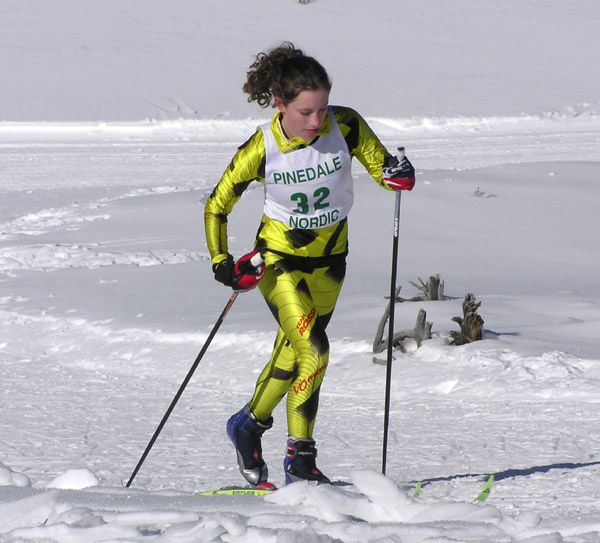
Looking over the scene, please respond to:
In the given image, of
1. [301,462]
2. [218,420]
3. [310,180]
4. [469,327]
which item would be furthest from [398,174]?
[469,327]

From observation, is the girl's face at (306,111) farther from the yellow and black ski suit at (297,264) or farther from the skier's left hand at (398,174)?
→ the skier's left hand at (398,174)

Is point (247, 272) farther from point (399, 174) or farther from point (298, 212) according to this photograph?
point (399, 174)

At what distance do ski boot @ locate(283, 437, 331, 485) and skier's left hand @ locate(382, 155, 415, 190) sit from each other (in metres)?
1.08

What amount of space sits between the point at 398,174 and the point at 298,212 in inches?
16.9

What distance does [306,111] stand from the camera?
13.1 feet

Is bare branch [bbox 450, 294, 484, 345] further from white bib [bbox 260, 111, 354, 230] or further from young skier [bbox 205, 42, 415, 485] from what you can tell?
white bib [bbox 260, 111, 354, 230]

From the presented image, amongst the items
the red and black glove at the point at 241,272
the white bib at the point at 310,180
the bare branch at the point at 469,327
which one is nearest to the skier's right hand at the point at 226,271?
the red and black glove at the point at 241,272

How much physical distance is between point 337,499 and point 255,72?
1800 millimetres

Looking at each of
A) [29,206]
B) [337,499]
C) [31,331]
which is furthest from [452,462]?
[29,206]

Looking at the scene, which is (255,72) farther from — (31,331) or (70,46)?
(70,46)

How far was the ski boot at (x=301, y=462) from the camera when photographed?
4.08m

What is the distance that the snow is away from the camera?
314 cm

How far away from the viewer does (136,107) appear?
27562mm

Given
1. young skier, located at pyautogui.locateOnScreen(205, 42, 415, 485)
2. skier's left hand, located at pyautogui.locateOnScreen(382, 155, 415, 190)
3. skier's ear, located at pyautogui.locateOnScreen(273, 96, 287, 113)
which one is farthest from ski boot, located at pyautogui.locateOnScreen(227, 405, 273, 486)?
skier's ear, located at pyautogui.locateOnScreen(273, 96, 287, 113)
